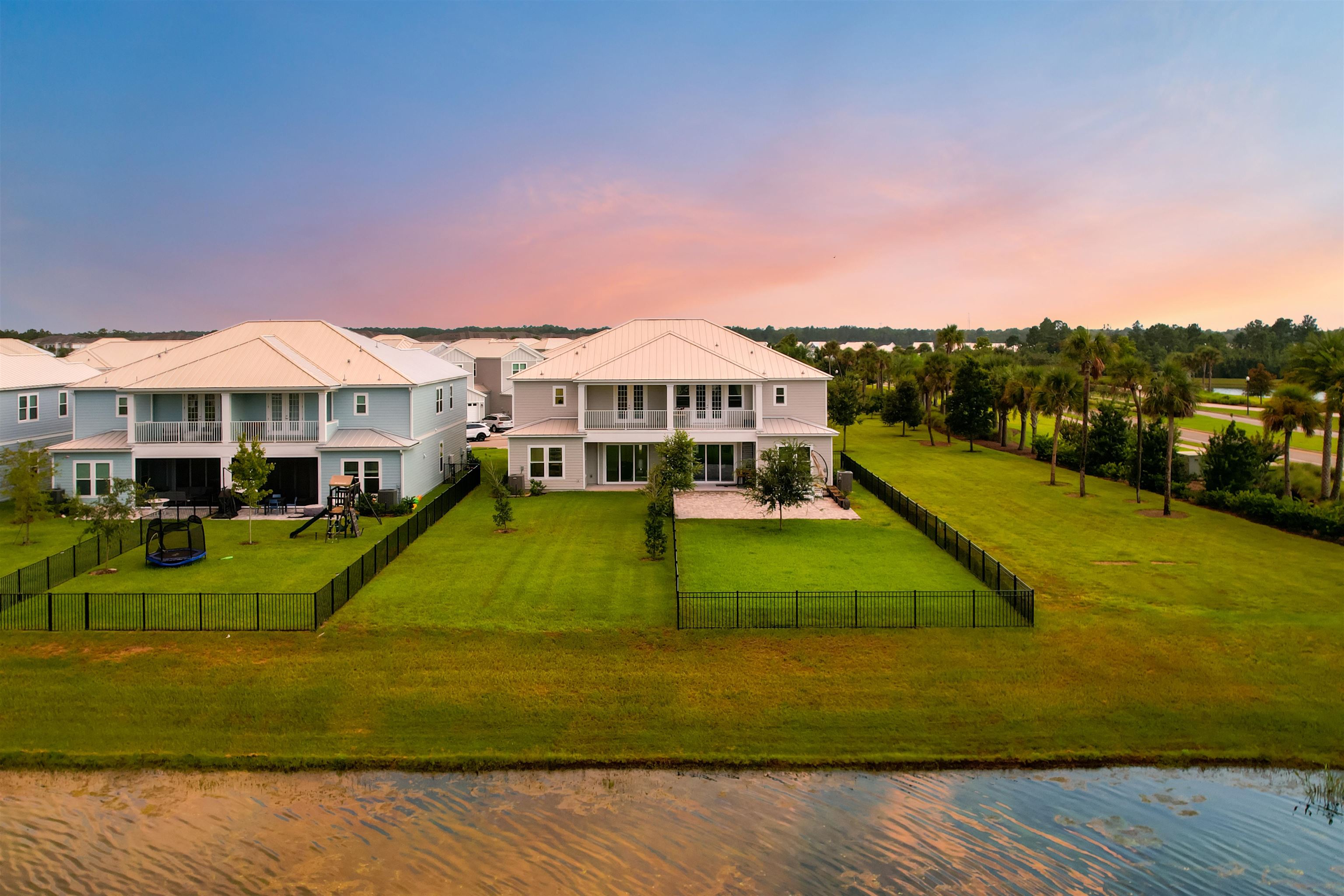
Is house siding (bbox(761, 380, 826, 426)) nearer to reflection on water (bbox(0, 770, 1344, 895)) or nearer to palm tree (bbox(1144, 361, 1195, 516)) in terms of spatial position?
palm tree (bbox(1144, 361, 1195, 516))

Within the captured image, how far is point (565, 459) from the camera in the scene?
4356 centimetres

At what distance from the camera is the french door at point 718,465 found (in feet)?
145

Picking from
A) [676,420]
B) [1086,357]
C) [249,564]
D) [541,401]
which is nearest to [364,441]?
[249,564]

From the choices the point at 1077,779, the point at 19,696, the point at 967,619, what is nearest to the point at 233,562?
the point at 19,696

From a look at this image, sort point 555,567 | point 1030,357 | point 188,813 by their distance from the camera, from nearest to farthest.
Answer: point 188,813
point 555,567
point 1030,357

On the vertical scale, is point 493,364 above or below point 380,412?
above

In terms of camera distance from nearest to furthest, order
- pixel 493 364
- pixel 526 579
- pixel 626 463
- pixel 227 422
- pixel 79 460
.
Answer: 1. pixel 526 579
2. pixel 79 460
3. pixel 227 422
4. pixel 626 463
5. pixel 493 364

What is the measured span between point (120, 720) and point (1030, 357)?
133m

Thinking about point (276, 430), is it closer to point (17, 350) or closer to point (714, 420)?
point (714, 420)

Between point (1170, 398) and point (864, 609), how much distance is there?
24.1m

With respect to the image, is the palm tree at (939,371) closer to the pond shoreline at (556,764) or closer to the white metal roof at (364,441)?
the white metal roof at (364,441)

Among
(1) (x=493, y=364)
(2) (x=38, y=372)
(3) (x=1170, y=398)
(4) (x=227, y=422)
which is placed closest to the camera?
(4) (x=227, y=422)

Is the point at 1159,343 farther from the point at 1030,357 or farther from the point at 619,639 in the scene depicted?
the point at 619,639

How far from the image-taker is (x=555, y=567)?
28203 mm
